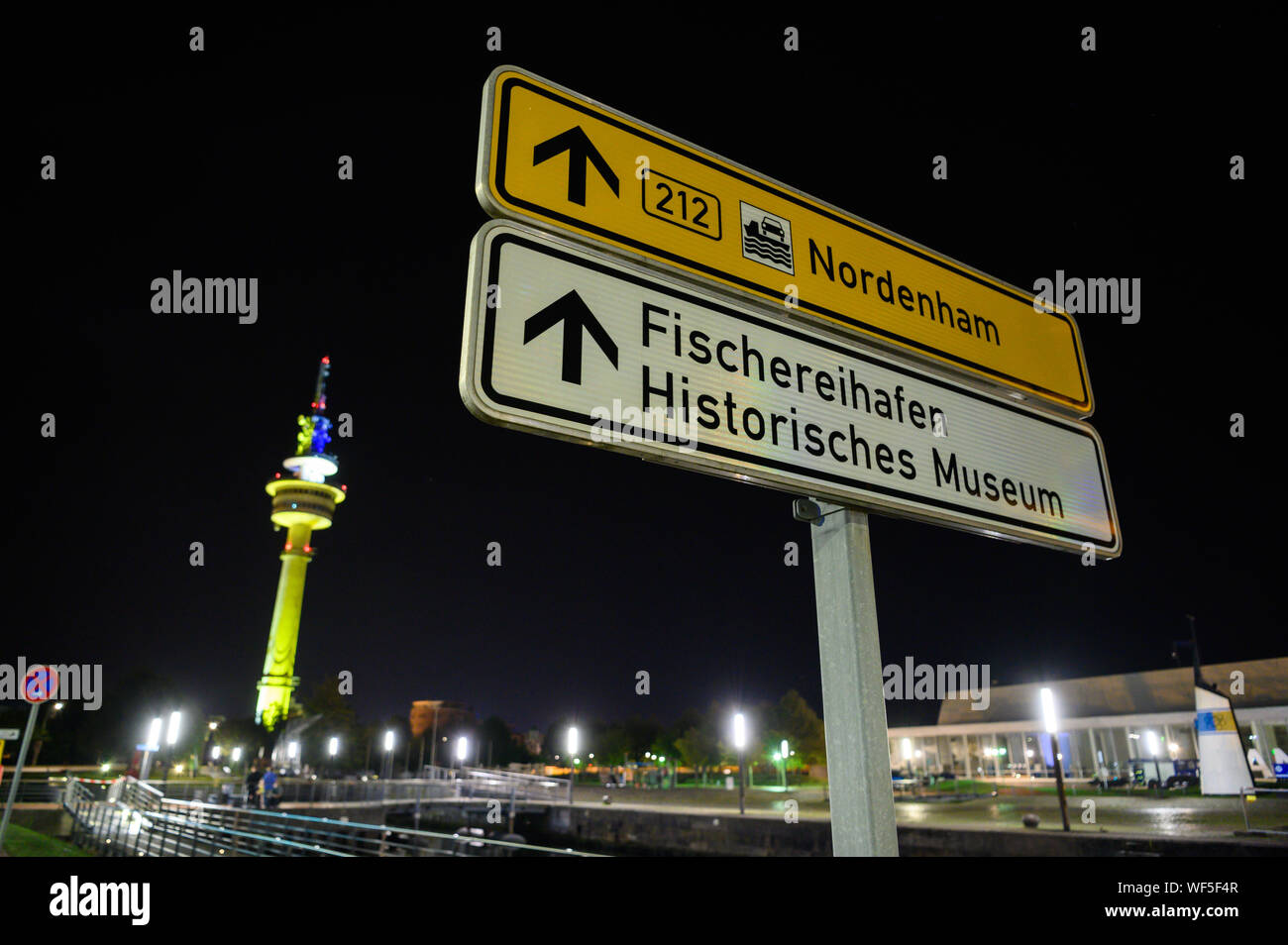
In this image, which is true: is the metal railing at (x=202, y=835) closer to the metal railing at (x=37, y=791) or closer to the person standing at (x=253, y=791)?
the metal railing at (x=37, y=791)

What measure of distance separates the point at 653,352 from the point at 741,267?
652 mm

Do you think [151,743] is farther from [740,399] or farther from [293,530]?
[293,530]

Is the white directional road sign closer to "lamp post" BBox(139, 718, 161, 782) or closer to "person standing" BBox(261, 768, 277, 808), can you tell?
"lamp post" BBox(139, 718, 161, 782)

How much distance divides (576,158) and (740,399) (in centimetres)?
100

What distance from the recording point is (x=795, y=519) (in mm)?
2547

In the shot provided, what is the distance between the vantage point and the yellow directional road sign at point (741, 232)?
7.55 feet

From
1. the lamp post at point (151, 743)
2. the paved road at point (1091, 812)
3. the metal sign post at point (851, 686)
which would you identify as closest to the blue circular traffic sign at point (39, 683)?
the metal sign post at point (851, 686)

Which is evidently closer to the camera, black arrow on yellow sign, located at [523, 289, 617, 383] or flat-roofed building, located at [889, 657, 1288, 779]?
black arrow on yellow sign, located at [523, 289, 617, 383]

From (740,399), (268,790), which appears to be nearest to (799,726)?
(268,790)

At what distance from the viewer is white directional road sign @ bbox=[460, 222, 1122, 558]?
6.37 ft

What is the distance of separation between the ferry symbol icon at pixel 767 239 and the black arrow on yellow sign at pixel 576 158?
55 cm

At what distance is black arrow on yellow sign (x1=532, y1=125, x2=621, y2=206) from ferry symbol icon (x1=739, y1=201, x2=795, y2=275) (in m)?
0.55

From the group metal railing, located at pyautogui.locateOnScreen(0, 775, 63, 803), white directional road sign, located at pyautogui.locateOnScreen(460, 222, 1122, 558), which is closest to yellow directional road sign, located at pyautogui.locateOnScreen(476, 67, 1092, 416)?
white directional road sign, located at pyautogui.locateOnScreen(460, 222, 1122, 558)
